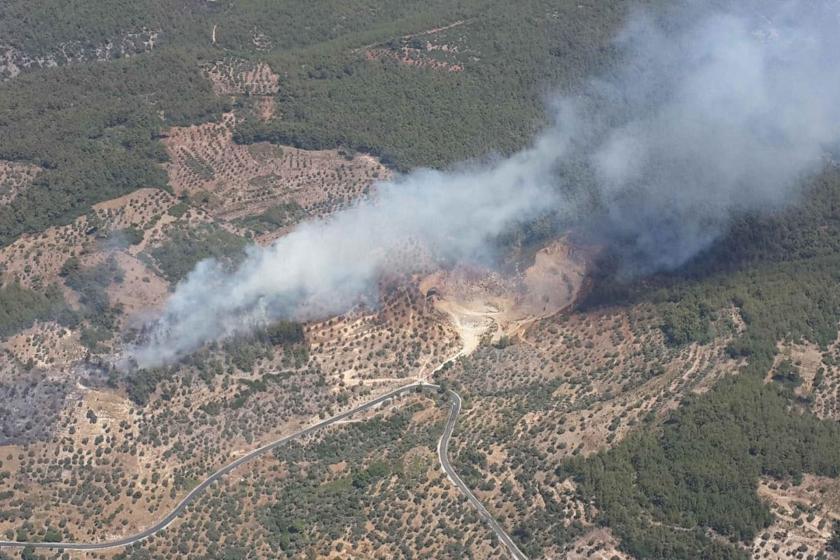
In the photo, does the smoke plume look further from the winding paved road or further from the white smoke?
the winding paved road

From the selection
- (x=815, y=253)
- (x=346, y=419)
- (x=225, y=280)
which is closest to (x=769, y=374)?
(x=815, y=253)

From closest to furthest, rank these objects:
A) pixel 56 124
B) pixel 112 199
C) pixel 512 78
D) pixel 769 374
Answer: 1. pixel 769 374
2. pixel 112 199
3. pixel 56 124
4. pixel 512 78

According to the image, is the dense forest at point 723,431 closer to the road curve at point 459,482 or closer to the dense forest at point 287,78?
the road curve at point 459,482

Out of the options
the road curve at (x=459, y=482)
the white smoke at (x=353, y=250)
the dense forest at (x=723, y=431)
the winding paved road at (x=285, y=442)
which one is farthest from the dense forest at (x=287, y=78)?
the road curve at (x=459, y=482)

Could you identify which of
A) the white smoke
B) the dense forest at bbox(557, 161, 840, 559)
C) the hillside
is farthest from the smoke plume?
the dense forest at bbox(557, 161, 840, 559)

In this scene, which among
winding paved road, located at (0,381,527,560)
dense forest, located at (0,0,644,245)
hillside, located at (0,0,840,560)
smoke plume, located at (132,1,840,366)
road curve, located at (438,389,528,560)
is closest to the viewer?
road curve, located at (438,389,528,560)

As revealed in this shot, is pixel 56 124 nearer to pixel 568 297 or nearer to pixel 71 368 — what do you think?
pixel 71 368

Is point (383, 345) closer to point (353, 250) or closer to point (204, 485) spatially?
point (353, 250)

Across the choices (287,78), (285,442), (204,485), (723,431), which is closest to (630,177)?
(287,78)
